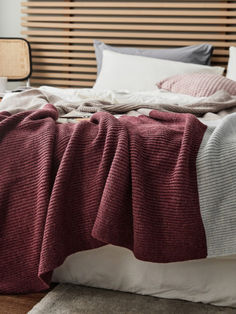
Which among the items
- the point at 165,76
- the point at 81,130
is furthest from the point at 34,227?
the point at 165,76

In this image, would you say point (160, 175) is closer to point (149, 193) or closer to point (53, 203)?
point (149, 193)

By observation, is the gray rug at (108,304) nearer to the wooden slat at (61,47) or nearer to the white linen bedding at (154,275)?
the white linen bedding at (154,275)

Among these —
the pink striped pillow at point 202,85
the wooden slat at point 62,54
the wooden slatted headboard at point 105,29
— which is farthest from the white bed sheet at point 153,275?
the wooden slat at point 62,54

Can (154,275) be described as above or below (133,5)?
below

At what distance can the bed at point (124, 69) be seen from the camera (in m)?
1.53

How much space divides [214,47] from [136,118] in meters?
2.52

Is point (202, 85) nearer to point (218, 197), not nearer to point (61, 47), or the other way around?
point (218, 197)

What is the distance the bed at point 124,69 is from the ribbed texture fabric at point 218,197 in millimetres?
96

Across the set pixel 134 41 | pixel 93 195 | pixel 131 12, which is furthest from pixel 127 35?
pixel 93 195

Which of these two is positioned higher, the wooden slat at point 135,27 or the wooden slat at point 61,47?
the wooden slat at point 135,27

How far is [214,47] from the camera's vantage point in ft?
13.5

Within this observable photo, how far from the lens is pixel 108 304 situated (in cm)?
150

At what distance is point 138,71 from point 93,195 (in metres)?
2.37

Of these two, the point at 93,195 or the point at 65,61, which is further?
the point at 65,61
